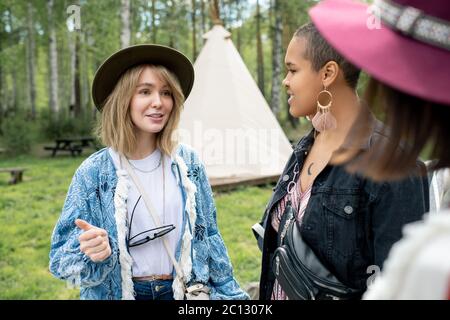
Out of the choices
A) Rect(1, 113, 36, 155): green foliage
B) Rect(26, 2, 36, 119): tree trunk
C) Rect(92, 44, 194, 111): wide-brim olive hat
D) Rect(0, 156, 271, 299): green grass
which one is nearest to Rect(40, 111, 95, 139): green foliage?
Rect(1, 113, 36, 155): green foliage

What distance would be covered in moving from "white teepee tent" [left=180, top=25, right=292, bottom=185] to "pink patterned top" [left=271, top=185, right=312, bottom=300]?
6.18 m

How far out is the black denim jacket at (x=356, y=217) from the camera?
1.56 metres

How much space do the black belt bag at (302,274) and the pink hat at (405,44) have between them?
92cm

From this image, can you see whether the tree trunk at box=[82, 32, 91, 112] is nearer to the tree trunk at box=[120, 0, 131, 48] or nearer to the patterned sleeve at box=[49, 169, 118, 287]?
the tree trunk at box=[120, 0, 131, 48]

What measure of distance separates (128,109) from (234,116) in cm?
606

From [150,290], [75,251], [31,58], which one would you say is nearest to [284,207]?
[150,290]

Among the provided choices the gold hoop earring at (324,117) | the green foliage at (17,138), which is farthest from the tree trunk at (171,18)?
the gold hoop earring at (324,117)

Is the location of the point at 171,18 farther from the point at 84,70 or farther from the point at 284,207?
the point at 284,207

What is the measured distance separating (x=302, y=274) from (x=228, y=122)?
6.84 metres

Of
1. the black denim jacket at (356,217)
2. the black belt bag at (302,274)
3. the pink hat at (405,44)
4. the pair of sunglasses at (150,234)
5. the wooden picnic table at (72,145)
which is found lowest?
the wooden picnic table at (72,145)

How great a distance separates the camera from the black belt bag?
1.58 meters

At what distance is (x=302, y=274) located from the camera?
162 cm

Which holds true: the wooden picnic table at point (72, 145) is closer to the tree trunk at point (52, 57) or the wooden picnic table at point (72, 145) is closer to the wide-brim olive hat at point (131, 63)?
the tree trunk at point (52, 57)
